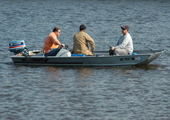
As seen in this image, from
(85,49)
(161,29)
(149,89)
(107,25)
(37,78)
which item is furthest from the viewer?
(107,25)

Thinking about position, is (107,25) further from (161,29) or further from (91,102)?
(91,102)

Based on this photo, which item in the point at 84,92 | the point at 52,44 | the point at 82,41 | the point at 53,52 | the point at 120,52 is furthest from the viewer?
the point at 52,44

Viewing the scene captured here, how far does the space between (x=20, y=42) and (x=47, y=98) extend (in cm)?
470

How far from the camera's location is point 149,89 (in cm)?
1020

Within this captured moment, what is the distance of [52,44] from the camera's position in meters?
13.4

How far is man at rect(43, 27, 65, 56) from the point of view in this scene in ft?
43.0

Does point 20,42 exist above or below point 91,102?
above

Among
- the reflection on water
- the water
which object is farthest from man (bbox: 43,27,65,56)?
the reflection on water

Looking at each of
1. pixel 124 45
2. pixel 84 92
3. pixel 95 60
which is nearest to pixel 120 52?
pixel 124 45

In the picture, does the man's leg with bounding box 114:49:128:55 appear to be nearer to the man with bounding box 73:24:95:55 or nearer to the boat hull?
the boat hull

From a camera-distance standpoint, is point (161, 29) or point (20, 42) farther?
point (161, 29)

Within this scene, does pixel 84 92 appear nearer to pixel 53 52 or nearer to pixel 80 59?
pixel 80 59

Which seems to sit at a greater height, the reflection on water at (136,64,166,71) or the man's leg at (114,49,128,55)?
the man's leg at (114,49,128,55)

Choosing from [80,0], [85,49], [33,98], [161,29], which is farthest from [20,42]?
[80,0]
